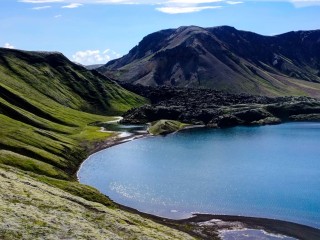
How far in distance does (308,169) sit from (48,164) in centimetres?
10641

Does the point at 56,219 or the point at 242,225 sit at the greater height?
the point at 56,219

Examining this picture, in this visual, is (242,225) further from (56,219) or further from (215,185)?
(56,219)

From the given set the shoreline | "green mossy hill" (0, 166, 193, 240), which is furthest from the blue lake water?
"green mossy hill" (0, 166, 193, 240)

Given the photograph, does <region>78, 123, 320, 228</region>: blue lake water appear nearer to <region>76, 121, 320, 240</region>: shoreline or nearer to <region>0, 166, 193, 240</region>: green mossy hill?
<region>76, 121, 320, 240</region>: shoreline

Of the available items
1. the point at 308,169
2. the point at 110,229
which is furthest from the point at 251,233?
the point at 308,169

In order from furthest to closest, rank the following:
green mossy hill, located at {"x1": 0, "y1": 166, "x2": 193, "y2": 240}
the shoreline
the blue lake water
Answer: the blue lake water
the shoreline
green mossy hill, located at {"x1": 0, "y1": 166, "x2": 193, "y2": 240}

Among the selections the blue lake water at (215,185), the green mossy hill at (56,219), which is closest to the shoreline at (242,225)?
the blue lake water at (215,185)

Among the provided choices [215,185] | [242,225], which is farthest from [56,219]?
[215,185]

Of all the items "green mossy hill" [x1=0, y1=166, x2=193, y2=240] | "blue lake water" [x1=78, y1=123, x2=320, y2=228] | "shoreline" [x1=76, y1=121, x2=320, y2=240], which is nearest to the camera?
"green mossy hill" [x1=0, y1=166, x2=193, y2=240]

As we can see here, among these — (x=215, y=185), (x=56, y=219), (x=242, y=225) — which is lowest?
(x=242, y=225)

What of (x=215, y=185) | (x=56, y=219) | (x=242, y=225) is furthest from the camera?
(x=215, y=185)

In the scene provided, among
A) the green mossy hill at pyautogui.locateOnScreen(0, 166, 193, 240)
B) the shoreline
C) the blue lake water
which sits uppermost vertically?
the green mossy hill at pyautogui.locateOnScreen(0, 166, 193, 240)

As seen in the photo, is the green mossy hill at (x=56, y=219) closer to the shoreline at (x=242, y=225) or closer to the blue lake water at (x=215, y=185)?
the shoreline at (x=242, y=225)

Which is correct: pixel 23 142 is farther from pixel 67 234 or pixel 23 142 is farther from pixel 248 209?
pixel 67 234
